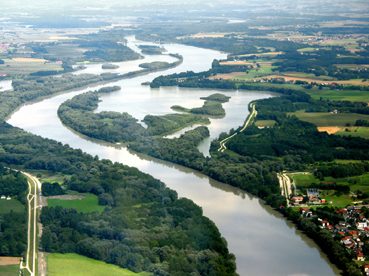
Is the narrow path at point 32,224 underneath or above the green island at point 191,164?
underneath

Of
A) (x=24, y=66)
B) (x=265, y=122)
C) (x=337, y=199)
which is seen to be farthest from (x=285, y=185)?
(x=24, y=66)

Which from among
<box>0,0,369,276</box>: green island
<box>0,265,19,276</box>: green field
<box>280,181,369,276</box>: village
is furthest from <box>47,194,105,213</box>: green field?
<box>280,181,369,276</box>: village

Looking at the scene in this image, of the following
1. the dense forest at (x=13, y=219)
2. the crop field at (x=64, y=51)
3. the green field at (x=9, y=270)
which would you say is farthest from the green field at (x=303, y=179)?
the crop field at (x=64, y=51)

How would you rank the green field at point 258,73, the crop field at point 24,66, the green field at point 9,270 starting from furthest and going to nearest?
the crop field at point 24,66
the green field at point 258,73
the green field at point 9,270

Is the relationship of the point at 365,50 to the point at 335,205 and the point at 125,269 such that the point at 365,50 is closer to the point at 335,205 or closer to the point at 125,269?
the point at 335,205

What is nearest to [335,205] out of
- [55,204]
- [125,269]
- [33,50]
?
[125,269]

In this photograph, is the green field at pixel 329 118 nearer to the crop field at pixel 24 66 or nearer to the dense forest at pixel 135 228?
the dense forest at pixel 135 228

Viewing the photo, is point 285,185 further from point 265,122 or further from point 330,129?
point 265,122
